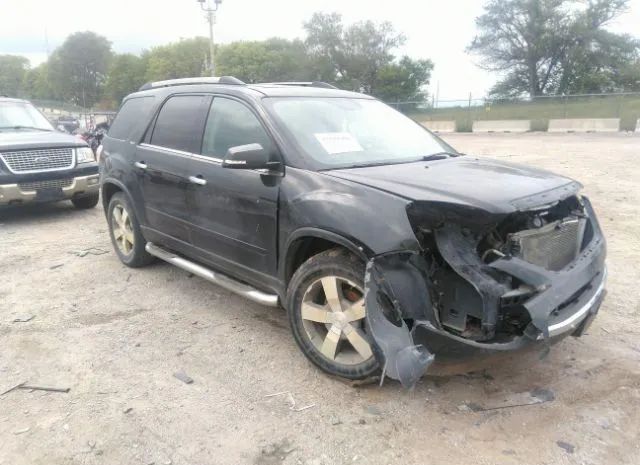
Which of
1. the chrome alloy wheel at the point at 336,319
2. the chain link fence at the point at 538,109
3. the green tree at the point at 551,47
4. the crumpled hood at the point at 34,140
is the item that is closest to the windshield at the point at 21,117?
the crumpled hood at the point at 34,140

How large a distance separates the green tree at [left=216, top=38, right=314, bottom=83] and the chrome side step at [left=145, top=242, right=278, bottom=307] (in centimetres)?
6379

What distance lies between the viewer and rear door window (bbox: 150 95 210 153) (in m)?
4.38

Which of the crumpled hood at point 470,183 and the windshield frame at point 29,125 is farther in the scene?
the windshield frame at point 29,125

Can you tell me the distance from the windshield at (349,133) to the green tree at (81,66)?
3617 inches

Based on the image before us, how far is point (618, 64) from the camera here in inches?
1843

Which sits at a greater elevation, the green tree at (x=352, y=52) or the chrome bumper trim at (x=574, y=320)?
the green tree at (x=352, y=52)

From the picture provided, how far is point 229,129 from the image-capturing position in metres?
4.10

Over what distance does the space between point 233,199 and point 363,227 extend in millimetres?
1263

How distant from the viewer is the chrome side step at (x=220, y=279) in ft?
12.3

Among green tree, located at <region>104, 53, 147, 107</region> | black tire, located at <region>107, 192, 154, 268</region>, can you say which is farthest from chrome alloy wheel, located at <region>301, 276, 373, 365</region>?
green tree, located at <region>104, 53, 147, 107</region>

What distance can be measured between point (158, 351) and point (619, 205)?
712 cm

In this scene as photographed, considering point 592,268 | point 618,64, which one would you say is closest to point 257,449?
point 592,268

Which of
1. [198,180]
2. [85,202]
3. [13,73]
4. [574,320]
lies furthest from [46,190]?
[13,73]

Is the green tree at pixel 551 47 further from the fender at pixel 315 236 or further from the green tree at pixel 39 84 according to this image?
the green tree at pixel 39 84
